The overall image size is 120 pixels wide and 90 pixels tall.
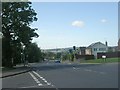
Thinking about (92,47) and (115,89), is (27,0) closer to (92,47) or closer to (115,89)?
(115,89)

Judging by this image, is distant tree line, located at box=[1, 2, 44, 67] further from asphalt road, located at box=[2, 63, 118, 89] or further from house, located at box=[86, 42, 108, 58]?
house, located at box=[86, 42, 108, 58]

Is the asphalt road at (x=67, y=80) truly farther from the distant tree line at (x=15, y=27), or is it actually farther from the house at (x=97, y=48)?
the house at (x=97, y=48)

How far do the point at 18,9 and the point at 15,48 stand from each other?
22.7ft

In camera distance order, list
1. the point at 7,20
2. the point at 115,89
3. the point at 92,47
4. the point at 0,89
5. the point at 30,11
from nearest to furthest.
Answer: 1. the point at 115,89
2. the point at 0,89
3. the point at 7,20
4. the point at 30,11
5. the point at 92,47

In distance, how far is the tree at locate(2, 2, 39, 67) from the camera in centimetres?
6272

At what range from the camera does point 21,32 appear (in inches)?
→ 2501

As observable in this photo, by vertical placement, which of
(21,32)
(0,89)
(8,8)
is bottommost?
(0,89)

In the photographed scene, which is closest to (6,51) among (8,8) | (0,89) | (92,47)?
(8,8)

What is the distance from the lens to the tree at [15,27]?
62719 millimetres

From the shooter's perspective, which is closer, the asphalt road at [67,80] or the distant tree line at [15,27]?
the asphalt road at [67,80]

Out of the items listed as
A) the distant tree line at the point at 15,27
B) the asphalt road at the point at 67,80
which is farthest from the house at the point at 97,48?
the asphalt road at the point at 67,80

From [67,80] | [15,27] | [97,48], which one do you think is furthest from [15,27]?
[97,48]

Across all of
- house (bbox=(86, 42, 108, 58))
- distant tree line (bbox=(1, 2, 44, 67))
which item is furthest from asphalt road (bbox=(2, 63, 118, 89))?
house (bbox=(86, 42, 108, 58))

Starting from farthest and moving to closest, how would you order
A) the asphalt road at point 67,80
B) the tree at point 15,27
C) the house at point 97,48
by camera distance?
the house at point 97,48 → the tree at point 15,27 → the asphalt road at point 67,80
